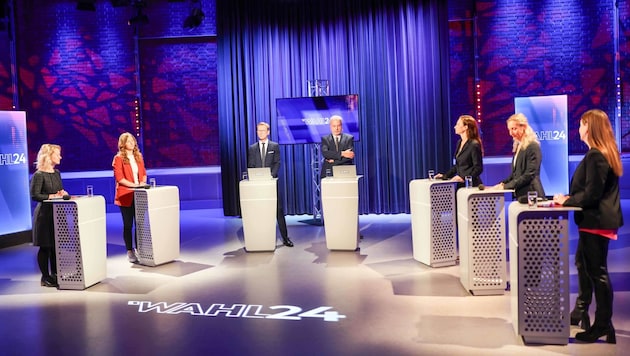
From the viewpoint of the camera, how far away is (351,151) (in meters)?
7.34

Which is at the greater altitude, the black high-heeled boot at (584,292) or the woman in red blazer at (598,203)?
the woman in red blazer at (598,203)

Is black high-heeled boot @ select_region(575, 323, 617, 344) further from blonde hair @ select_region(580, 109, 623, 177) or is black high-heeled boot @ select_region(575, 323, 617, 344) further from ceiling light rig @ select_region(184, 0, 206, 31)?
ceiling light rig @ select_region(184, 0, 206, 31)

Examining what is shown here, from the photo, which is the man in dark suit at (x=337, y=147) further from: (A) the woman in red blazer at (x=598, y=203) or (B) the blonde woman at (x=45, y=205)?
(A) the woman in red blazer at (x=598, y=203)

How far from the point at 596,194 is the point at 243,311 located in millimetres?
2589

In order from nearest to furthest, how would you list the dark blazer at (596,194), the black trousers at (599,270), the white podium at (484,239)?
the dark blazer at (596,194) < the black trousers at (599,270) < the white podium at (484,239)

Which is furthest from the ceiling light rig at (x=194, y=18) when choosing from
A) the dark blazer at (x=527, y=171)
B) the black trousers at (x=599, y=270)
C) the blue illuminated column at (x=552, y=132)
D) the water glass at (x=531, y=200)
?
the black trousers at (x=599, y=270)

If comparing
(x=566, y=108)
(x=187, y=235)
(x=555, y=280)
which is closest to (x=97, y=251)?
(x=187, y=235)

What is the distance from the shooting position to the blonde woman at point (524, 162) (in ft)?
14.4

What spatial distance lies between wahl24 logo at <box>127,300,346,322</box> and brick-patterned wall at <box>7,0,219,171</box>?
6.79 m

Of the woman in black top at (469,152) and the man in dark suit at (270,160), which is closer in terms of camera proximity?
the woman in black top at (469,152)

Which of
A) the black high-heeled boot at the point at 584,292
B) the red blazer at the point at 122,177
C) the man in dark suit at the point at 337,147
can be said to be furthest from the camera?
the man in dark suit at the point at 337,147

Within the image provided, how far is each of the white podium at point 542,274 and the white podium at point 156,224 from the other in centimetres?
392

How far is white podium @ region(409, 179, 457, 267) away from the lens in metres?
5.50

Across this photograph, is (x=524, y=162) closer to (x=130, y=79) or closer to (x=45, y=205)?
(x=45, y=205)
